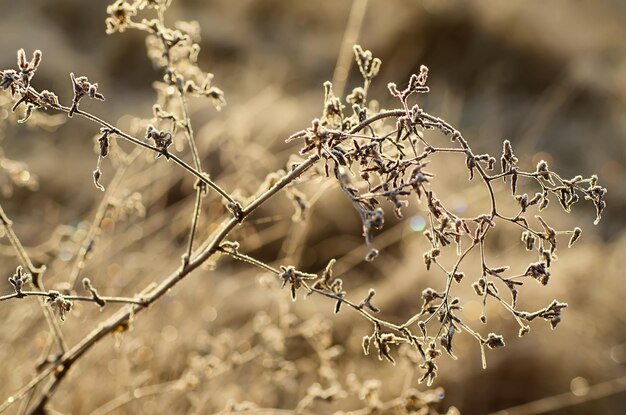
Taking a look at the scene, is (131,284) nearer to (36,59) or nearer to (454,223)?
(36,59)

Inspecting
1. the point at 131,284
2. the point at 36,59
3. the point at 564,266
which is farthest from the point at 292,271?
the point at 564,266

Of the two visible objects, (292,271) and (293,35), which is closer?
(292,271)

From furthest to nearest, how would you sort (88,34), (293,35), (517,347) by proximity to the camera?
(293,35) → (88,34) → (517,347)

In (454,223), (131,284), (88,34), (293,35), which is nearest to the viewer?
(454,223)

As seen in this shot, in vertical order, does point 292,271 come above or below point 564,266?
below

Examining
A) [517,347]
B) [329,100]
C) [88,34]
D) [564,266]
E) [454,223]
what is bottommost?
[454,223]

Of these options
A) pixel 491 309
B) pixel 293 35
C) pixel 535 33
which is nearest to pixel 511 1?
pixel 535 33
